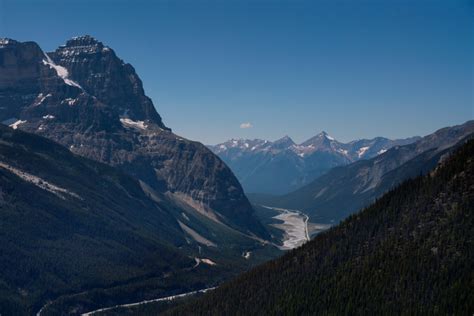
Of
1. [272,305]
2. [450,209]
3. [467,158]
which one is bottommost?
[272,305]

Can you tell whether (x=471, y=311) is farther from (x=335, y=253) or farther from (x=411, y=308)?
(x=335, y=253)

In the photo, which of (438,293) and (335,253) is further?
(335,253)

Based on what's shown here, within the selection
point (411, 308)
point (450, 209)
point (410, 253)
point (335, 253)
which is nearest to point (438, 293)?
point (411, 308)

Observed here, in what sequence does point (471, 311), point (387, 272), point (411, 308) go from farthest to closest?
1. point (387, 272)
2. point (411, 308)
3. point (471, 311)

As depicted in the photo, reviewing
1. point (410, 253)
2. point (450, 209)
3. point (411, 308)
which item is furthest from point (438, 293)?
point (450, 209)

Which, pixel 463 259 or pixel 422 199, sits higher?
pixel 422 199

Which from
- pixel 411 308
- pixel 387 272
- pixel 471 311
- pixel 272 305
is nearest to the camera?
pixel 471 311

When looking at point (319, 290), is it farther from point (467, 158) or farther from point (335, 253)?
point (467, 158)
